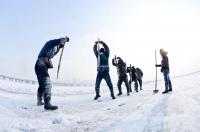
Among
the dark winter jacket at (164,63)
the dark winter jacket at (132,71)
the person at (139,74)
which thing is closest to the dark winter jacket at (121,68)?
the dark winter jacket at (164,63)

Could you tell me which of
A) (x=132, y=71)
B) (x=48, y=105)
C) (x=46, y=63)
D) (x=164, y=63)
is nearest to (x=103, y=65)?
(x=164, y=63)

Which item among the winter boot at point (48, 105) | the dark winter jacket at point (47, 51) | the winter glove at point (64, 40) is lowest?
the winter boot at point (48, 105)

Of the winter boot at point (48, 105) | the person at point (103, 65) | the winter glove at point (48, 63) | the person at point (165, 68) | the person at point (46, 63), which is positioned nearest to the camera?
the winter boot at point (48, 105)

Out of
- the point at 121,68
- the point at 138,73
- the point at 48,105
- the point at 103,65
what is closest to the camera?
the point at 48,105

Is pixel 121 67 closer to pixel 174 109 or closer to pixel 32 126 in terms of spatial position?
pixel 174 109


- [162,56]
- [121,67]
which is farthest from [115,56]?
[162,56]

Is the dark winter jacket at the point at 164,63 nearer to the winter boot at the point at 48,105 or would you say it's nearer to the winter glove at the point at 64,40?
the winter glove at the point at 64,40

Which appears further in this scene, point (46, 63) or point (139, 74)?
point (139, 74)

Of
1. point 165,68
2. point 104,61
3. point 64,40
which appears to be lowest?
point 165,68

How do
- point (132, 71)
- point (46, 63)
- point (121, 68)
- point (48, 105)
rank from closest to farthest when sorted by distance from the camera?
point (48, 105), point (46, 63), point (121, 68), point (132, 71)

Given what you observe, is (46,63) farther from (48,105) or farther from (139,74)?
(139,74)

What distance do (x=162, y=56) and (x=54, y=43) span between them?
6226mm

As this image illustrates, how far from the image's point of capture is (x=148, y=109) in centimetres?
955

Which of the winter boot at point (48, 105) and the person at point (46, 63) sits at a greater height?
the person at point (46, 63)
